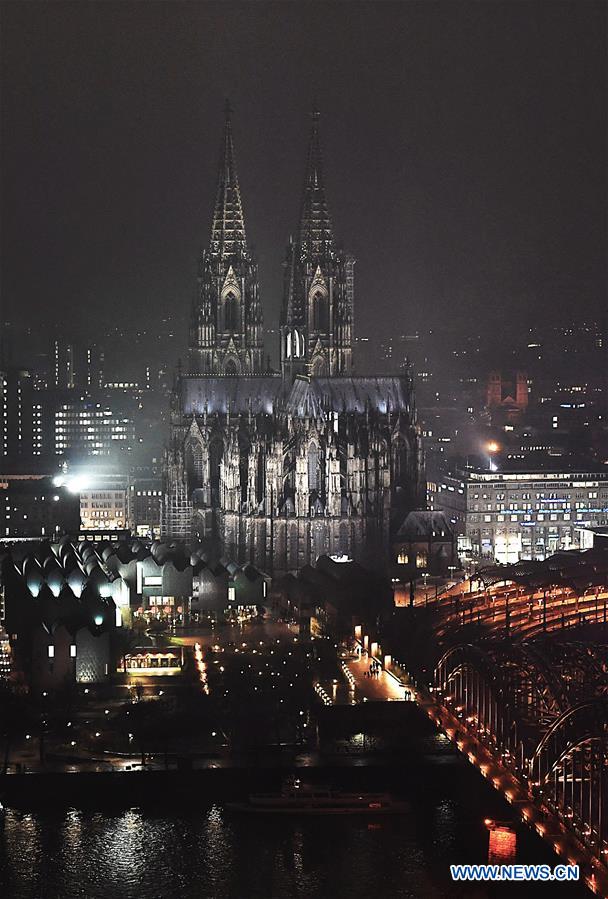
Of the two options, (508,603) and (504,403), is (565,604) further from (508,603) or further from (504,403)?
(504,403)

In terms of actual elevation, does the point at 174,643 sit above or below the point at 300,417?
below

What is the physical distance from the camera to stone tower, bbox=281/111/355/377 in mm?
40219

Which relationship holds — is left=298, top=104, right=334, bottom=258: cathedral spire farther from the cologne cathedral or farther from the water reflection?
the water reflection

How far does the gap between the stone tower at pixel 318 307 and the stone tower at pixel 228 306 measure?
189 cm

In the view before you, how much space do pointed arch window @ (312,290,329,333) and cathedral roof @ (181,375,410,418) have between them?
4.41ft

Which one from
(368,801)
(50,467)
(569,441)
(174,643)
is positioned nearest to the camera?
(368,801)

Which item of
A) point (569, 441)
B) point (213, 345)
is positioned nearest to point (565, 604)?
point (213, 345)

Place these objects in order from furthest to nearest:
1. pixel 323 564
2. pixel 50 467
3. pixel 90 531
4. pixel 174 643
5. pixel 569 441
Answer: pixel 50 467 < pixel 569 441 < pixel 90 531 < pixel 323 564 < pixel 174 643

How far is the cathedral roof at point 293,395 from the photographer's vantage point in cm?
3794

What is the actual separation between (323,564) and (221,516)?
4.13 meters

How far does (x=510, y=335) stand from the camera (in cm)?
5769

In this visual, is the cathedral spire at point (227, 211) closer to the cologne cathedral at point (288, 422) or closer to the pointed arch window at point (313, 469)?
the cologne cathedral at point (288, 422)
